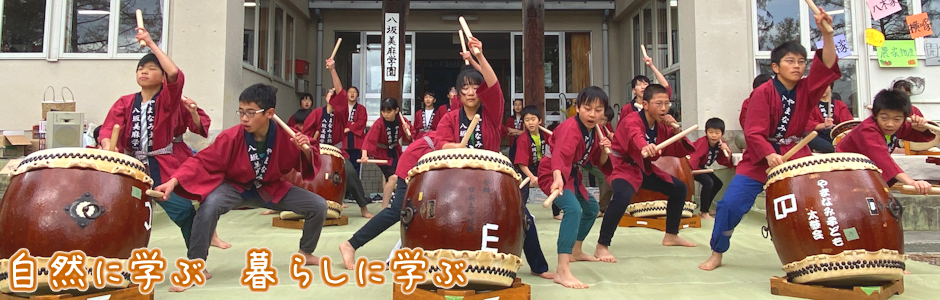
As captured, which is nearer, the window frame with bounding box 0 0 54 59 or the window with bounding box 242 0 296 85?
the window frame with bounding box 0 0 54 59

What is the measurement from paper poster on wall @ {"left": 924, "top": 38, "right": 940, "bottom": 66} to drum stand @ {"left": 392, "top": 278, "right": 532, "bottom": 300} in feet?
21.4

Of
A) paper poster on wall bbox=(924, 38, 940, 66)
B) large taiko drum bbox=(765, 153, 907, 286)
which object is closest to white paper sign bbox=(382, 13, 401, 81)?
large taiko drum bbox=(765, 153, 907, 286)

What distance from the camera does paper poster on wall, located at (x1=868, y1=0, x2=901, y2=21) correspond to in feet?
20.4

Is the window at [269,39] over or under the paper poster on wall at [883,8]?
under

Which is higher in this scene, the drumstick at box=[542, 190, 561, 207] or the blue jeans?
the drumstick at box=[542, 190, 561, 207]

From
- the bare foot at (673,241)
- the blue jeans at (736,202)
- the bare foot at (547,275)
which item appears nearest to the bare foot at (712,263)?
the blue jeans at (736,202)

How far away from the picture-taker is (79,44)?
6656 mm

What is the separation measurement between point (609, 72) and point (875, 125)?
7.20m

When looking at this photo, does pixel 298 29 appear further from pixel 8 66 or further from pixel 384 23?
pixel 8 66

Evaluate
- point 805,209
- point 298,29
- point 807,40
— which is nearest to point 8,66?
point 298,29

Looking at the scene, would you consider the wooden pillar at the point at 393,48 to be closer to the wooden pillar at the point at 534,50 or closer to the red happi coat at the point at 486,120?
the wooden pillar at the point at 534,50

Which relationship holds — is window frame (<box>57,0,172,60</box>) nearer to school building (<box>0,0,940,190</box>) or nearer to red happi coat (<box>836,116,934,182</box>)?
school building (<box>0,0,940,190</box>)

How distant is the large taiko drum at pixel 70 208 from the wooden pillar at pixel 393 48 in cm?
507

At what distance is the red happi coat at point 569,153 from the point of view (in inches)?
113
